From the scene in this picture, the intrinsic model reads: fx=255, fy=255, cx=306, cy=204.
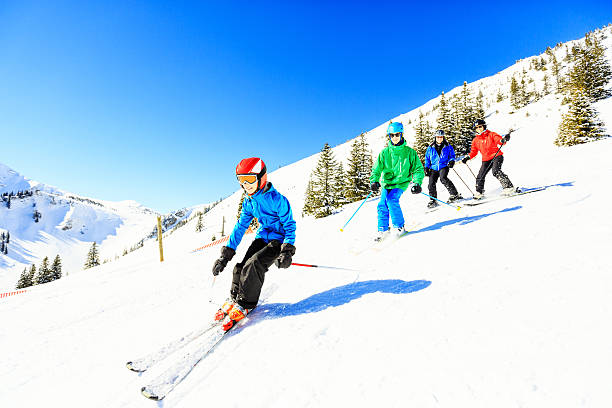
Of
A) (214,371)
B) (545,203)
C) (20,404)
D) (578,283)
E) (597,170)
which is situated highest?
(597,170)

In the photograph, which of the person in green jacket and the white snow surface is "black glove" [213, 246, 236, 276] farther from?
the person in green jacket

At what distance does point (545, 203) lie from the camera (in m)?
5.11

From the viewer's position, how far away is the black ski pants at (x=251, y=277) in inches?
118

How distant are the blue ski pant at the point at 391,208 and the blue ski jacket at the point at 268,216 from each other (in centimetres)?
303

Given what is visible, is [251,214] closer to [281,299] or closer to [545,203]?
[281,299]

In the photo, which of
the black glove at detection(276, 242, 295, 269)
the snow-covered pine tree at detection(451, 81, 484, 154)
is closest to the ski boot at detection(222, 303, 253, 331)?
the black glove at detection(276, 242, 295, 269)

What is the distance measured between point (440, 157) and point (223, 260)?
7.54 meters

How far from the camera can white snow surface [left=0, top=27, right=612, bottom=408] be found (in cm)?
149

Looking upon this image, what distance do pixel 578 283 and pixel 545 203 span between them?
3.95m

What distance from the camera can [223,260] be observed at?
3336 mm

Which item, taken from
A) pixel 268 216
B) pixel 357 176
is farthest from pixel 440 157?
pixel 357 176

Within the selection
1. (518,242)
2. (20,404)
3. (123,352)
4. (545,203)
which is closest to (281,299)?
(123,352)

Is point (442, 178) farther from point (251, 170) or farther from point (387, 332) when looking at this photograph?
point (387, 332)

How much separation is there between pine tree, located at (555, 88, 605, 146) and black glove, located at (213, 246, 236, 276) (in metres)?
23.6
